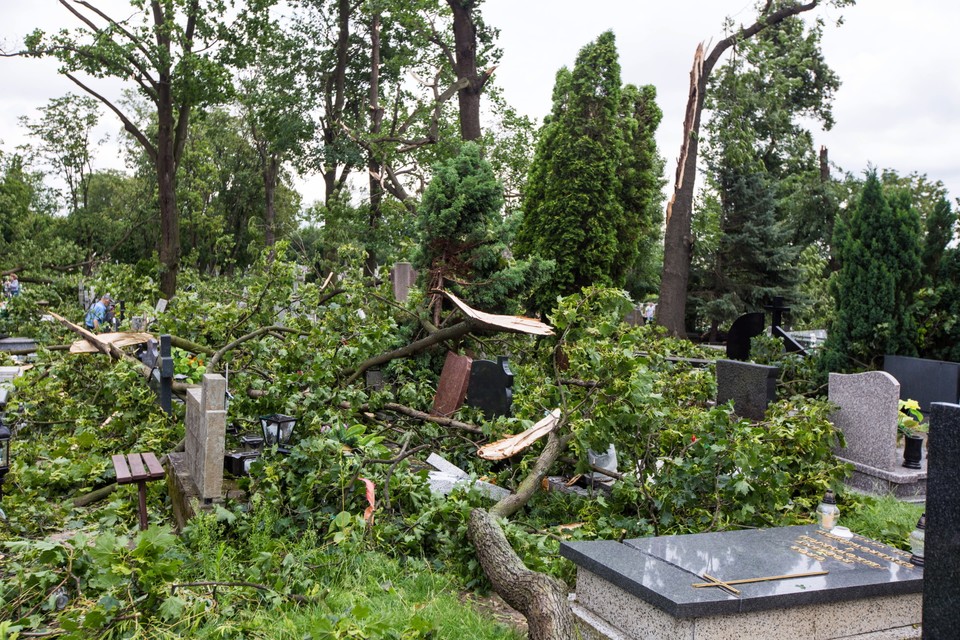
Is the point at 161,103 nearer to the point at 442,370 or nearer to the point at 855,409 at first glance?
the point at 442,370

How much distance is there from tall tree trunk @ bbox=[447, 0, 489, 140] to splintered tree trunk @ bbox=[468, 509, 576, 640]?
1170 centimetres

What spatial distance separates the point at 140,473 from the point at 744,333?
9.62 meters

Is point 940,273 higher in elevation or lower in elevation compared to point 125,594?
higher

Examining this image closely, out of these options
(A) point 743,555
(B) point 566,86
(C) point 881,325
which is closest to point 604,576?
(A) point 743,555

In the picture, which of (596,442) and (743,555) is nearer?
(743,555)

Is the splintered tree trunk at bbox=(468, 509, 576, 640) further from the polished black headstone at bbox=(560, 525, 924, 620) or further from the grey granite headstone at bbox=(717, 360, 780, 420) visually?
the grey granite headstone at bbox=(717, 360, 780, 420)

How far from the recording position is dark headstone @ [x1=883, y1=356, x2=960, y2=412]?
898 centimetres

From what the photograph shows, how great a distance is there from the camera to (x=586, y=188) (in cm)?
1318

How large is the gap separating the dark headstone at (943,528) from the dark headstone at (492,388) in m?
4.45

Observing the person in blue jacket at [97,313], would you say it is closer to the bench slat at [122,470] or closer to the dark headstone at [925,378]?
the bench slat at [122,470]

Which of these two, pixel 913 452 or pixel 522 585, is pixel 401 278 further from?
pixel 522 585

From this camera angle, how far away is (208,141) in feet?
120

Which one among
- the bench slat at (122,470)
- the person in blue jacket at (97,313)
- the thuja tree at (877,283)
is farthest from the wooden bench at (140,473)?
the person in blue jacket at (97,313)

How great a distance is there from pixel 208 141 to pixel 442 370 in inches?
1237
